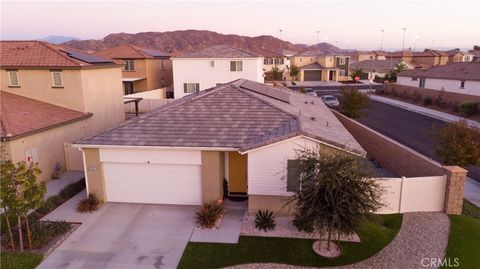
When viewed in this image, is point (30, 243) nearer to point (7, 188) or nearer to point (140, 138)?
point (7, 188)

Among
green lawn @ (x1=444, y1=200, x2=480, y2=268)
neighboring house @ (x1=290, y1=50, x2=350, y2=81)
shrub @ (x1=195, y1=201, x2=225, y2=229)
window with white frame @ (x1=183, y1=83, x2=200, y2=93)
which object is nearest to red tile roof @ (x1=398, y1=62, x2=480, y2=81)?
neighboring house @ (x1=290, y1=50, x2=350, y2=81)

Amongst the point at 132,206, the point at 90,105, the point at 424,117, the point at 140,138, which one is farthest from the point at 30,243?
the point at 424,117

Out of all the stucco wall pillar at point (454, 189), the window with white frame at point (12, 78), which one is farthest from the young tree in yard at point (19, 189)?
the stucco wall pillar at point (454, 189)

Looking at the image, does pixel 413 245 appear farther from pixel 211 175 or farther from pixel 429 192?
pixel 211 175

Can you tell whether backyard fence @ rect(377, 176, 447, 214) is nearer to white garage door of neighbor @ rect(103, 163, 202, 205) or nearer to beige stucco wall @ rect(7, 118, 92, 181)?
white garage door of neighbor @ rect(103, 163, 202, 205)

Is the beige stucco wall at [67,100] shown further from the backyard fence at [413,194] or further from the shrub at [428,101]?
the shrub at [428,101]

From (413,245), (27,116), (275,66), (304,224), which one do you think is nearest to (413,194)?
(413,245)

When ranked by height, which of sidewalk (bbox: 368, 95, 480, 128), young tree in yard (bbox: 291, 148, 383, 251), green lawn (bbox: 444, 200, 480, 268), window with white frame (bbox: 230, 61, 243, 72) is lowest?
green lawn (bbox: 444, 200, 480, 268)
